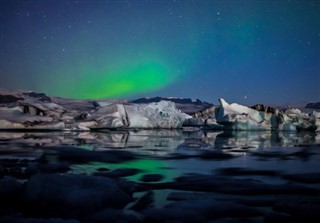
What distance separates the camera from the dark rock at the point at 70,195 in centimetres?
282

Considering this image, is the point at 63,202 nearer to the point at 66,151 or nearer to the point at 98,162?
the point at 98,162

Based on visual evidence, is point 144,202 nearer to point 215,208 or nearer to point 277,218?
point 215,208

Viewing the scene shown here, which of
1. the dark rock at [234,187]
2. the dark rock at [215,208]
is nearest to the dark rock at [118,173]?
the dark rock at [234,187]

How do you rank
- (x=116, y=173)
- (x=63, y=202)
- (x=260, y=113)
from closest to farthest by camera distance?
1. (x=63, y=202)
2. (x=116, y=173)
3. (x=260, y=113)

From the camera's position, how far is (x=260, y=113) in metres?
25.5

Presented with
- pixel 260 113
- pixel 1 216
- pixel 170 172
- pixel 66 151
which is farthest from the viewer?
pixel 260 113

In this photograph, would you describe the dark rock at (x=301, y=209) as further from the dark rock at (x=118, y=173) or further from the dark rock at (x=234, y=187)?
the dark rock at (x=118, y=173)

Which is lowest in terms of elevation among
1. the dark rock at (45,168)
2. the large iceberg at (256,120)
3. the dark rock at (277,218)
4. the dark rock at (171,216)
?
the dark rock at (277,218)

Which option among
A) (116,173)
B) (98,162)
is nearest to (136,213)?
(116,173)

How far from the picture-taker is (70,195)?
9.62ft

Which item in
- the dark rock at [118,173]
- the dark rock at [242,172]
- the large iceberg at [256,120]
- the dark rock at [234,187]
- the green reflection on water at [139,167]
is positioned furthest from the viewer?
the large iceberg at [256,120]

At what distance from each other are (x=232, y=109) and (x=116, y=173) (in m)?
21.5

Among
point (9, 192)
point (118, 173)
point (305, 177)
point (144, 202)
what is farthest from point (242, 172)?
point (9, 192)

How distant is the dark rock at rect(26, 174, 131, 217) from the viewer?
2.82 m
